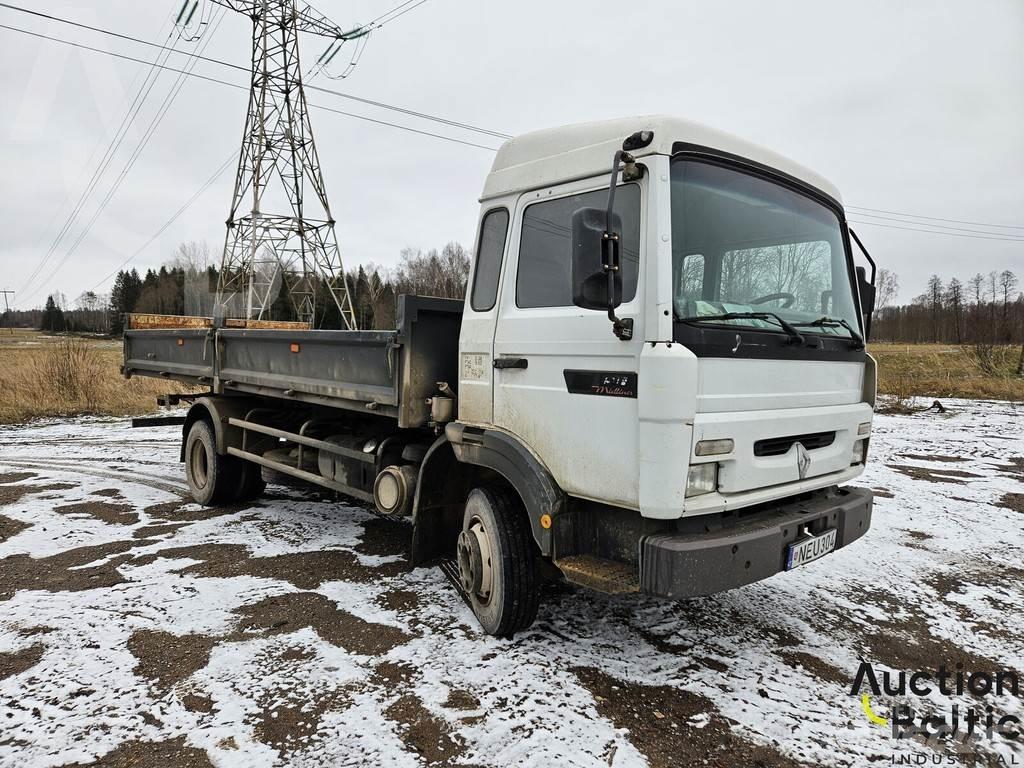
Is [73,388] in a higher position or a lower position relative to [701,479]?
lower

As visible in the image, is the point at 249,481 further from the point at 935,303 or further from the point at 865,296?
the point at 935,303

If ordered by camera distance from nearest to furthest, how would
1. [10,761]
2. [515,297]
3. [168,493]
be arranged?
[10,761]
[515,297]
[168,493]

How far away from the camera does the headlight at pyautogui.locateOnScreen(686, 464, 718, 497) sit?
2.59 metres

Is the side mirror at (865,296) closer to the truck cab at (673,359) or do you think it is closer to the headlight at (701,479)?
the truck cab at (673,359)

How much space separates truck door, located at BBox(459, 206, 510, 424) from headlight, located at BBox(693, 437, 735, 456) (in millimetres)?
1290

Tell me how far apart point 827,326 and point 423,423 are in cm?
245

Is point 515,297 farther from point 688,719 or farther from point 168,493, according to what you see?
point 168,493

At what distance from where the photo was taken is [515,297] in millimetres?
3359

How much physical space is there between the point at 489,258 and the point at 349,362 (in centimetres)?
136


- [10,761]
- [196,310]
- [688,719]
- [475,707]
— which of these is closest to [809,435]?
[688,719]

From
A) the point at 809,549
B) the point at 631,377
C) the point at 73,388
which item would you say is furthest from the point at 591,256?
the point at 73,388

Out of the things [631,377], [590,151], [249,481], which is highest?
[590,151]

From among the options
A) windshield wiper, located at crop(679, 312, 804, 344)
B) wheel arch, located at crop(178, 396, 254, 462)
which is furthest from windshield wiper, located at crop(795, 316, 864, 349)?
wheel arch, located at crop(178, 396, 254, 462)

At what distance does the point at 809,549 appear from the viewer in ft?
9.79
